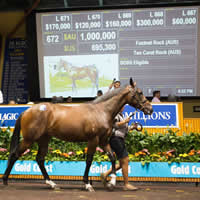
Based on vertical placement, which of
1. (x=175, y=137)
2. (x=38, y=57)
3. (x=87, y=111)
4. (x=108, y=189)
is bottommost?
(x=108, y=189)

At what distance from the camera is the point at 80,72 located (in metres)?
15.0

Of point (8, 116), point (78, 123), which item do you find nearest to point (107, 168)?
point (78, 123)

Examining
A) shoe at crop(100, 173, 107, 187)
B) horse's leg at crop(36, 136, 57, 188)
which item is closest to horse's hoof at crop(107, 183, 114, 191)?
shoe at crop(100, 173, 107, 187)

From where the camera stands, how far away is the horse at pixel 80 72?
49.0 ft

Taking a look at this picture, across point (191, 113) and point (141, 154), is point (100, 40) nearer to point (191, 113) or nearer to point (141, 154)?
point (191, 113)

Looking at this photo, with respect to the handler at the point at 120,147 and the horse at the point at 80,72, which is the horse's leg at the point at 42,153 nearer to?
the handler at the point at 120,147

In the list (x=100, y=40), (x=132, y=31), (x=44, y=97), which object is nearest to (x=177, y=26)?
(x=132, y=31)

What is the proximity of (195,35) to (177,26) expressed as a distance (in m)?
0.75

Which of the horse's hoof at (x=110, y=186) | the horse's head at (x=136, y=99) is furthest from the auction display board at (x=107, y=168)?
the horse's head at (x=136, y=99)

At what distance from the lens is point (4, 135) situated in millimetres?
8688

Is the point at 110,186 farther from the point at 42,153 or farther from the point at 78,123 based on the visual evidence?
the point at 42,153

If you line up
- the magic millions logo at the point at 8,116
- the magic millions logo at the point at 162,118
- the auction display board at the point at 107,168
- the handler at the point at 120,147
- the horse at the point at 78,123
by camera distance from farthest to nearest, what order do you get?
the magic millions logo at the point at 8,116 < the magic millions logo at the point at 162,118 < the auction display board at the point at 107,168 < the handler at the point at 120,147 < the horse at the point at 78,123

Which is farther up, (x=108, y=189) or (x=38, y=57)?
(x=38, y=57)

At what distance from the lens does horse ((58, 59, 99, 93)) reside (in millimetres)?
14938
